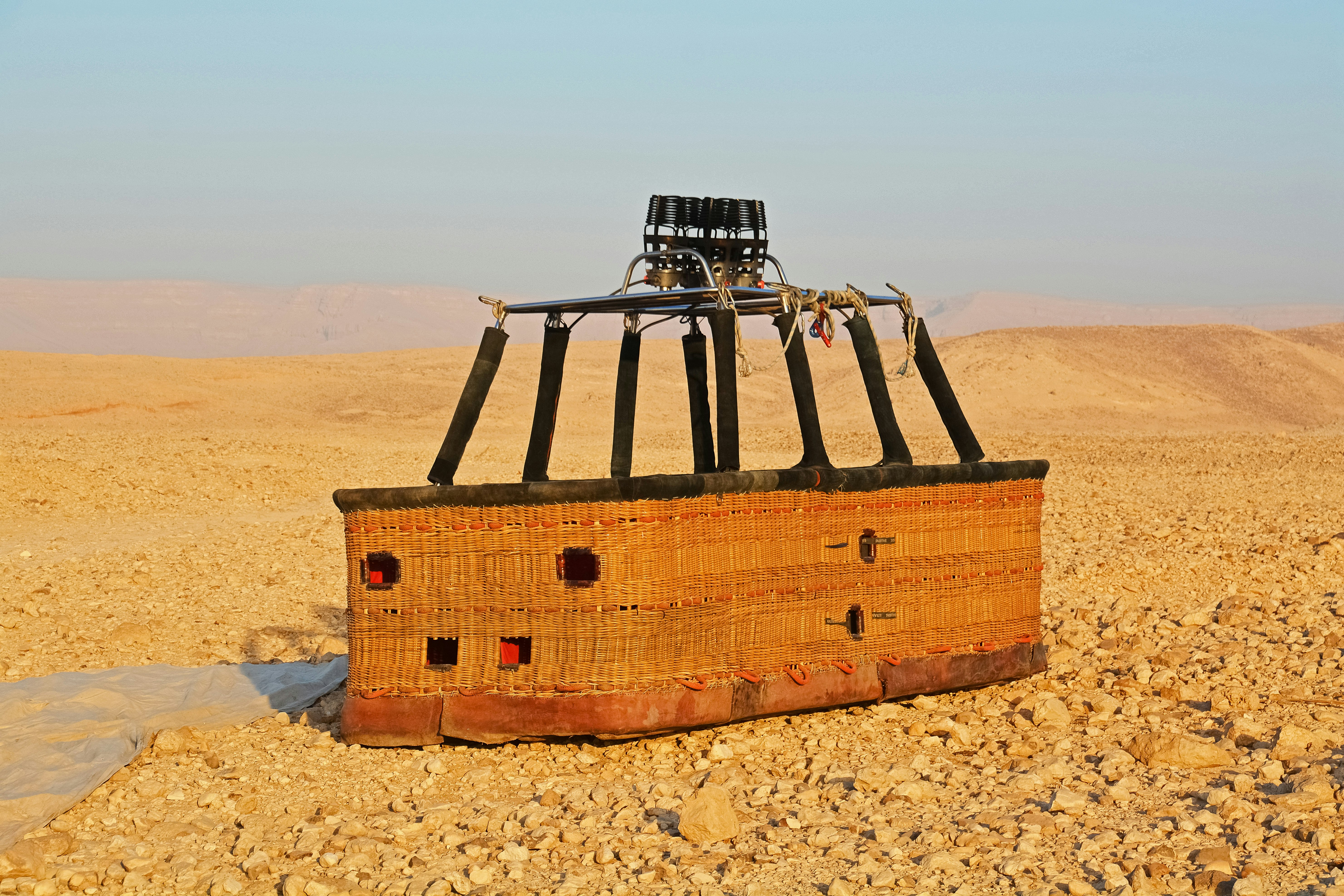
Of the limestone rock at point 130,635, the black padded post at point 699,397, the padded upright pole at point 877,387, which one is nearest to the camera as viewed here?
the padded upright pole at point 877,387

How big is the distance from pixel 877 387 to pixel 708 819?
107 inches

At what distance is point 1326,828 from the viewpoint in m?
4.45

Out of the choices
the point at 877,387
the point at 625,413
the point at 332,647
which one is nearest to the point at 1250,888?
the point at 877,387

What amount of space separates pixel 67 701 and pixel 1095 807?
4700 millimetres

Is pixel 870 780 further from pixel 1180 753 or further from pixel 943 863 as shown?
pixel 1180 753

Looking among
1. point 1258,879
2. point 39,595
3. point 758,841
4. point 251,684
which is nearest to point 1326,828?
point 1258,879

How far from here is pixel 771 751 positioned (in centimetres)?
576

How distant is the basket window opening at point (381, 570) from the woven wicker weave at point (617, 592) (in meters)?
0.01

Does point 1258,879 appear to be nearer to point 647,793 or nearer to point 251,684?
point 647,793

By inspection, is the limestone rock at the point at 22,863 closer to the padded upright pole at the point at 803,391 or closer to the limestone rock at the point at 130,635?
the padded upright pole at the point at 803,391

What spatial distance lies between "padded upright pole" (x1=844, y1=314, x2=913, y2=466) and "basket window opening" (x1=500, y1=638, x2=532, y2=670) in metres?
2.00

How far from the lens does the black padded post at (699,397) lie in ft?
24.7

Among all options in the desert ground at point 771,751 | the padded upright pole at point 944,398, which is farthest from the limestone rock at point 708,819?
the padded upright pole at point 944,398

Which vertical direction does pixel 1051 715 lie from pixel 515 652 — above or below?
below
